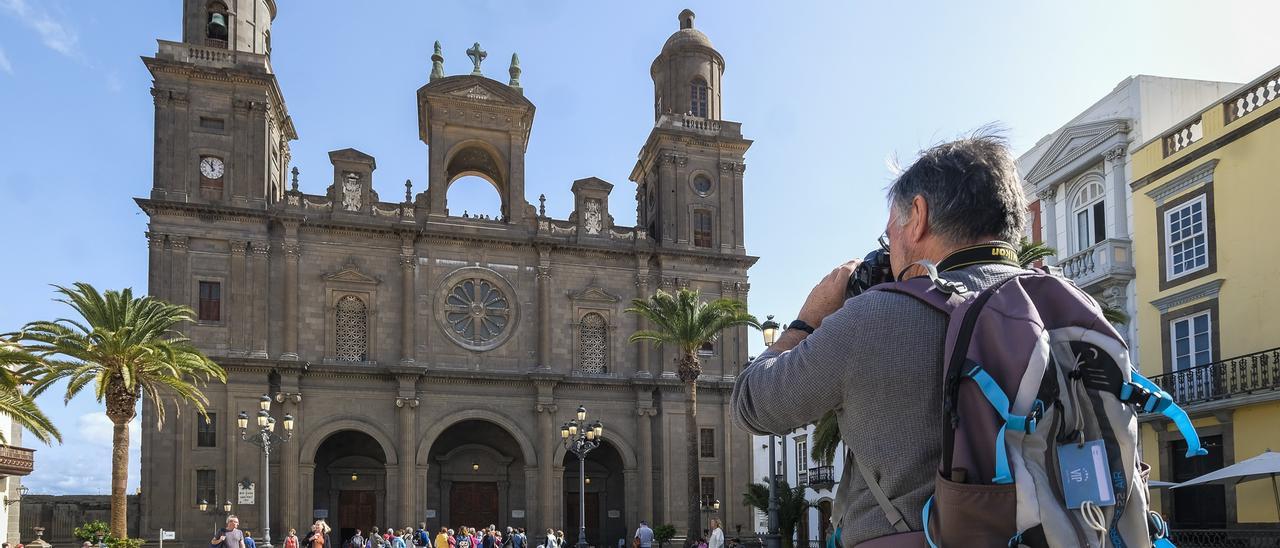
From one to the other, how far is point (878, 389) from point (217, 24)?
147 feet

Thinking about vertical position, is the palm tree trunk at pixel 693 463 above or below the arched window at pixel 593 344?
below

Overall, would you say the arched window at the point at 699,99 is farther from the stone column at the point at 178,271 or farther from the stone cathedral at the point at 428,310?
the stone column at the point at 178,271

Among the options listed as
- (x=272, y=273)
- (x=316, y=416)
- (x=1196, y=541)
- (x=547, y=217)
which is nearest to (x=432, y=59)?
(x=547, y=217)

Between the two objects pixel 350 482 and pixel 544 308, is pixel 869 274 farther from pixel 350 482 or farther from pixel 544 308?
pixel 350 482

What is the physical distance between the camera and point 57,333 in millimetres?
28750

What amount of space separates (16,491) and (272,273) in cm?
1215

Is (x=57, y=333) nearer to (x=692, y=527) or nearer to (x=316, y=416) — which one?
(x=316, y=416)

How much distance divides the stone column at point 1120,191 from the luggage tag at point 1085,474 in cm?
2578

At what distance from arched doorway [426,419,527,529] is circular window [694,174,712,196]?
12.8 metres

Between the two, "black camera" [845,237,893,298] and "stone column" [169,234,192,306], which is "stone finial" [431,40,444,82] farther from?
"black camera" [845,237,893,298]

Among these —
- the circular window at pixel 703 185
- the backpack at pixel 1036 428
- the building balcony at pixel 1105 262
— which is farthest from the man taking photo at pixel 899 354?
the circular window at pixel 703 185

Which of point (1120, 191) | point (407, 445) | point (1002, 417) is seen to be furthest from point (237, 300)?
point (1002, 417)

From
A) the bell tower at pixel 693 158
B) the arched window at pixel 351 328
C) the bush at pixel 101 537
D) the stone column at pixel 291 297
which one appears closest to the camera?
the bush at pixel 101 537

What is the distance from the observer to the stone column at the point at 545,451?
41.8 m
